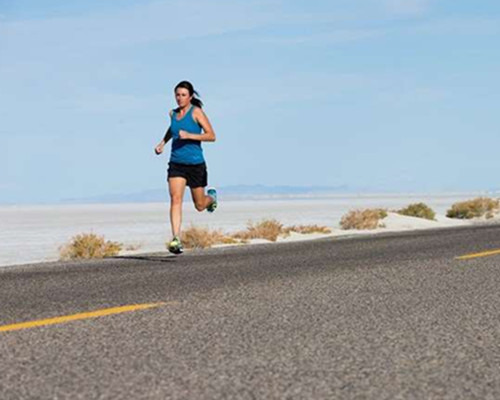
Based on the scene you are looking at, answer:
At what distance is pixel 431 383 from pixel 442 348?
936 mm

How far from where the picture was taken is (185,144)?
484 inches

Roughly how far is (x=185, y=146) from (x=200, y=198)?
849 mm

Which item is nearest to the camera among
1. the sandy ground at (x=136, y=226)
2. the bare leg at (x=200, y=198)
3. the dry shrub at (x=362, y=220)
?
the bare leg at (x=200, y=198)

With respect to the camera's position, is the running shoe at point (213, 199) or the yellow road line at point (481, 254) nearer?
the yellow road line at point (481, 254)

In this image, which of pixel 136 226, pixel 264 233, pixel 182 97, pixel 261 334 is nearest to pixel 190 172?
pixel 182 97

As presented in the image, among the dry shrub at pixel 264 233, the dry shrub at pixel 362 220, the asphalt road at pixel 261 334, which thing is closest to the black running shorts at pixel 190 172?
the asphalt road at pixel 261 334

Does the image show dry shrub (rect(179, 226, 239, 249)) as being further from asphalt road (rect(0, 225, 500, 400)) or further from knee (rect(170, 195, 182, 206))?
asphalt road (rect(0, 225, 500, 400))

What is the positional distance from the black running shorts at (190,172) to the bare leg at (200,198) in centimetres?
10

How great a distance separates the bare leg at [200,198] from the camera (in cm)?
1256

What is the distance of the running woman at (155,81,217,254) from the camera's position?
12.1 m

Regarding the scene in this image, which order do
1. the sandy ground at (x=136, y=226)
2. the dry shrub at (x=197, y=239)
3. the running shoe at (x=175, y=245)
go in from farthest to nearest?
the sandy ground at (x=136, y=226)
the dry shrub at (x=197, y=239)
the running shoe at (x=175, y=245)

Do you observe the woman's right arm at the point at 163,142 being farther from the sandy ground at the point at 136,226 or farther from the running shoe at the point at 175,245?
the sandy ground at the point at 136,226

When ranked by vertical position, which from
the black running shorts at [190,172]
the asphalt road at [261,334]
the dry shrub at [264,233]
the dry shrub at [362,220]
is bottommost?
→ the asphalt road at [261,334]

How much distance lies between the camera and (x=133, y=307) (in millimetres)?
6898
